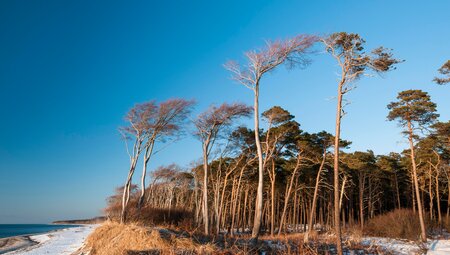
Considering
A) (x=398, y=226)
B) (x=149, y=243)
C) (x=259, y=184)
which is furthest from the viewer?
(x=398, y=226)

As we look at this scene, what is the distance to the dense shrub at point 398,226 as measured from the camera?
2122 cm

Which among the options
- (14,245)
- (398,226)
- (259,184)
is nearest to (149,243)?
(259,184)

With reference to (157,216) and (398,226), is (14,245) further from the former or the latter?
(398,226)

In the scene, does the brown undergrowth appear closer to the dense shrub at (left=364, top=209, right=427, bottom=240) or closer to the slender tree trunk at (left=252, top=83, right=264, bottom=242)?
the slender tree trunk at (left=252, top=83, right=264, bottom=242)

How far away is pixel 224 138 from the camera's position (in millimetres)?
24375

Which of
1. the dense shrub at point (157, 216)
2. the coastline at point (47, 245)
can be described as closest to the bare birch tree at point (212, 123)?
the dense shrub at point (157, 216)

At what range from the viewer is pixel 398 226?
71.7ft

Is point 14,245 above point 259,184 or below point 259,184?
below

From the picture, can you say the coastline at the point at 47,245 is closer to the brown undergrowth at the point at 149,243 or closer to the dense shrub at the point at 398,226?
the brown undergrowth at the point at 149,243

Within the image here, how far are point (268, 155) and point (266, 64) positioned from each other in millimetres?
9254

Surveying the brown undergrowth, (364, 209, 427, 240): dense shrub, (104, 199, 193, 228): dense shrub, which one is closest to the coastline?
(104, 199, 193, 228): dense shrub

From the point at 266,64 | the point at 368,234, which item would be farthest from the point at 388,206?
the point at 266,64

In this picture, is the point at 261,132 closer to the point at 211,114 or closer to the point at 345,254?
the point at 211,114

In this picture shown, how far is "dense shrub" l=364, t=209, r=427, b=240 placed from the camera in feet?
69.6
